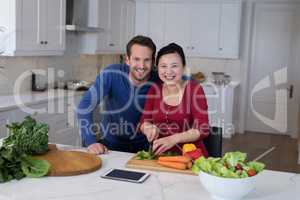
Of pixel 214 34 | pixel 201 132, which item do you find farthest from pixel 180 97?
pixel 214 34

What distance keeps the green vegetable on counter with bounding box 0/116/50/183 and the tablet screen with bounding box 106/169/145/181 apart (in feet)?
0.97

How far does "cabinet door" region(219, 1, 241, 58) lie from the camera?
6.52m

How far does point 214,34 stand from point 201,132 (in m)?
4.87

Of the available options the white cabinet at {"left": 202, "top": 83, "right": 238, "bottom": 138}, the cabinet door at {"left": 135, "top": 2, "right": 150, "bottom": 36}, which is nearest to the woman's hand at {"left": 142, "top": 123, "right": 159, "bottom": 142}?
the white cabinet at {"left": 202, "top": 83, "right": 238, "bottom": 138}

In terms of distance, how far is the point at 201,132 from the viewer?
2.08 metres

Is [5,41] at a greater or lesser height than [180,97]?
greater

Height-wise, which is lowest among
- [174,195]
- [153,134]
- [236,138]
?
[236,138]

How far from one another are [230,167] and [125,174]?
0.53m

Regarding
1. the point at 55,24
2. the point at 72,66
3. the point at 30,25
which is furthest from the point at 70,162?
the point at 72,66

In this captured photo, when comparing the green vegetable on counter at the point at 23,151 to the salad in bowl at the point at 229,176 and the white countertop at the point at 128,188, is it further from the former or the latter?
the salad in bowl at the point at 229,176

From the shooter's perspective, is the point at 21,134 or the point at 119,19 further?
the point at 119,19

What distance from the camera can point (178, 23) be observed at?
6879 millimetres

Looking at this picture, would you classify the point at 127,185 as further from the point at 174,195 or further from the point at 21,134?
the point at 21,134

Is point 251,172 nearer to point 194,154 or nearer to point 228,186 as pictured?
point 228,186
